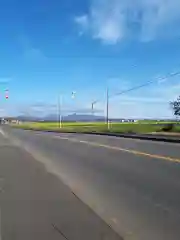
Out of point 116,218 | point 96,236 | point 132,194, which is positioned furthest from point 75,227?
point 132,194

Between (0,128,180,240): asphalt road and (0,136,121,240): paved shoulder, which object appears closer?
(0,136,121,240): paved shoulder

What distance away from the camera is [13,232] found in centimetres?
688

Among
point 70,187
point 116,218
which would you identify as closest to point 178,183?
point 70,187

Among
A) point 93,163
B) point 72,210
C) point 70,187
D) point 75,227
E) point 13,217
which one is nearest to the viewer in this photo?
point 75,227

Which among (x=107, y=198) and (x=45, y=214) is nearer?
(x=45, y=214)

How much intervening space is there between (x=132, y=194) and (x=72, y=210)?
2524 millimetres

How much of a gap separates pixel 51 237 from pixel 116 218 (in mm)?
1994

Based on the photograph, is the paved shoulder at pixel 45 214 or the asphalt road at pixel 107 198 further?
the asphalt road at pixel 107 198

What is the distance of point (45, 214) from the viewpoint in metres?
8.29

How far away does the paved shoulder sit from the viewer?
22.3 ft

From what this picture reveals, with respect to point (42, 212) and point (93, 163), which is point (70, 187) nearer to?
point (42, 212)

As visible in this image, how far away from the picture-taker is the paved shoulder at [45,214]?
6.80 metres

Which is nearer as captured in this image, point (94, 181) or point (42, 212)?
point (42, 212)

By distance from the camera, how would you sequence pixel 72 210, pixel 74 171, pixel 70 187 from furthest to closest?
pixel 74 171 < pixel 70 187 < pixel 72 210
